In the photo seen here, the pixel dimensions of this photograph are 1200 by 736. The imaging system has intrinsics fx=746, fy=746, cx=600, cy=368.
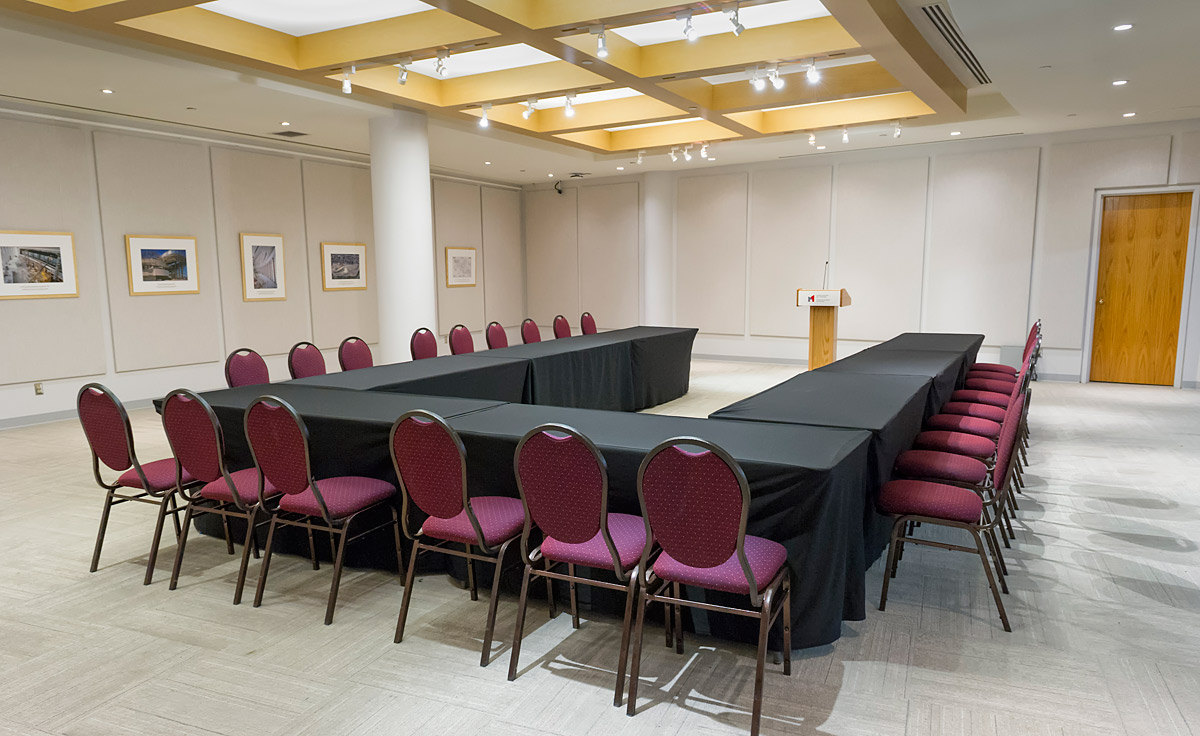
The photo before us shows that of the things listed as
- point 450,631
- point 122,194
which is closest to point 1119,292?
point 450,631

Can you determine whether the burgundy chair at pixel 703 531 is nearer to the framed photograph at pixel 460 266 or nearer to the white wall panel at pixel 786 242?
the white wall panel at pixel 786 242

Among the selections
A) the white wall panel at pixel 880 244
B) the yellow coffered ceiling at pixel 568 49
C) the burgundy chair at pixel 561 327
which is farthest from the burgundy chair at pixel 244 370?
the white wall panel at pixel 880 244

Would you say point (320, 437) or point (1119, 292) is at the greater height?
point (1119, 292)

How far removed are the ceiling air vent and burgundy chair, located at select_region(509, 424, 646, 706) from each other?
4.18 meters

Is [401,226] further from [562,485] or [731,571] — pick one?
[731,571]

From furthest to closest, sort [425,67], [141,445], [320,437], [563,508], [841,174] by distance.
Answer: [841,174], [425,67], [141,445], [320,437], [563,508]

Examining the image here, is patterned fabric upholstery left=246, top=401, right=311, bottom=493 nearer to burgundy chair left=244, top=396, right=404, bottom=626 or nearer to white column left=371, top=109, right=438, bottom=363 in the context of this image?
burgundy chair left=244, top=396, right=404, bottom=626

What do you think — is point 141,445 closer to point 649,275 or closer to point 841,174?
point 649,275

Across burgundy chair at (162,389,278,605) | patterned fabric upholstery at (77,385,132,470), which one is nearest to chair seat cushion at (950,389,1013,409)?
burgundy chair at (162,389,278,605)

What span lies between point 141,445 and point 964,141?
10078 mm

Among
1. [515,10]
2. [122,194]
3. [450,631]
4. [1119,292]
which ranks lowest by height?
[450,631]

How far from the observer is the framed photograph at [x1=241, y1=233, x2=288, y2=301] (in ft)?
29.0

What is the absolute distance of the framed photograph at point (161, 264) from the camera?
25.7 ft

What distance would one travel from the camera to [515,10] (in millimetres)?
4641
